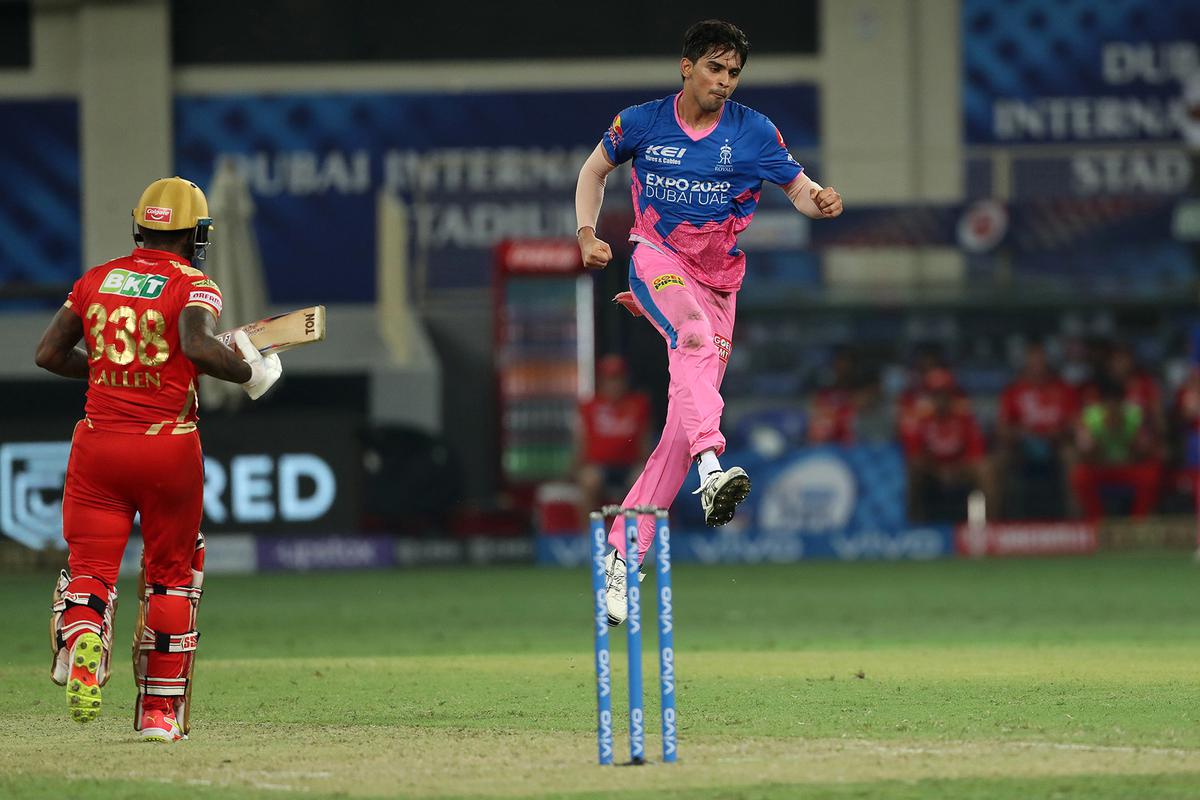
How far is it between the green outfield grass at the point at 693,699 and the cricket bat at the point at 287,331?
4.72 feet

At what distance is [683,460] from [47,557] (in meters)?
10.9

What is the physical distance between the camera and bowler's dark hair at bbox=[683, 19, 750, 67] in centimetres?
748

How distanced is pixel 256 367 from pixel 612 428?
11799 mm

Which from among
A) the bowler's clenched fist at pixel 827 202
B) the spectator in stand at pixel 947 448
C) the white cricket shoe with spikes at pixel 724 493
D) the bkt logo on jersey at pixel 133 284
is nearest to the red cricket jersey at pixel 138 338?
the bkt logo on jersey at pixel 133 284

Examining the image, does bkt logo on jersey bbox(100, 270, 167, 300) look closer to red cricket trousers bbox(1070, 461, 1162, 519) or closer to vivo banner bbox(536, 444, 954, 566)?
vivo banner bbox(536, 444, 954, 566)

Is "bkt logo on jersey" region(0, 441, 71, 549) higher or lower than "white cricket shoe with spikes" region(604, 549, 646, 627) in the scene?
higher

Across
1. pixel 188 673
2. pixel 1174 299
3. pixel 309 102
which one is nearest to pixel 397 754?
pixel 188 673

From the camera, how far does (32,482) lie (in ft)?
55.5

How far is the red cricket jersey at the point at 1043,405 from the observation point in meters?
19.6

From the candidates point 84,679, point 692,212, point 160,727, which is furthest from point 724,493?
point 84,679

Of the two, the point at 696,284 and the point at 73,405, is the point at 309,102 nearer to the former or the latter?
the point at 73,405

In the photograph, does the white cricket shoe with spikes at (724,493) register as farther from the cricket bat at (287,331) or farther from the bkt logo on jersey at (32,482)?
the bkt logo on jersey at (32,482)

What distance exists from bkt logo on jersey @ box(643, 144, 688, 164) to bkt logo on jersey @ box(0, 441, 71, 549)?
10381mm

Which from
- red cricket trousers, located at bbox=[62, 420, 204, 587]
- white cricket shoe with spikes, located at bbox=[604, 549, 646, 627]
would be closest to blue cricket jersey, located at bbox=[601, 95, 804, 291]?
white cricket shoe with spikes, located at bbox=[604, 549, 646, 627]
